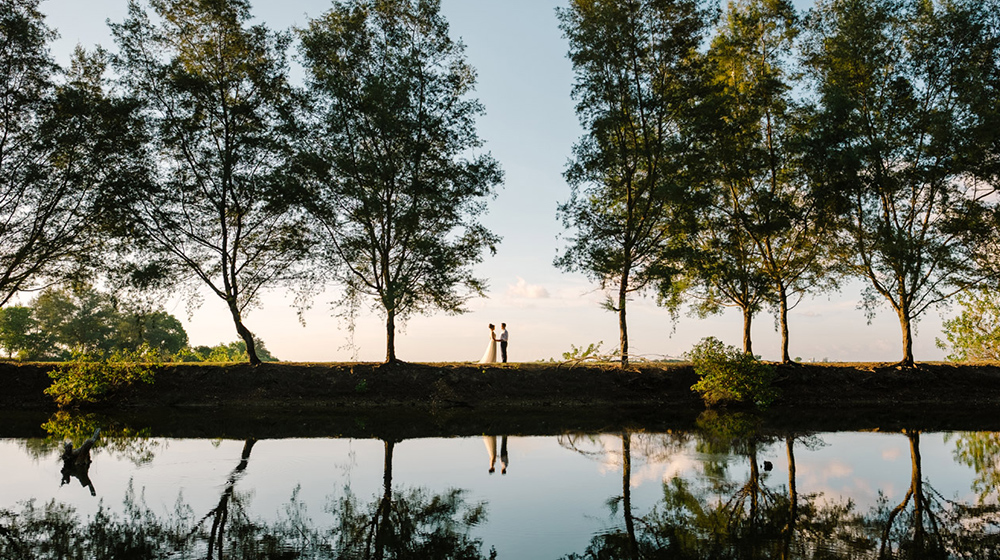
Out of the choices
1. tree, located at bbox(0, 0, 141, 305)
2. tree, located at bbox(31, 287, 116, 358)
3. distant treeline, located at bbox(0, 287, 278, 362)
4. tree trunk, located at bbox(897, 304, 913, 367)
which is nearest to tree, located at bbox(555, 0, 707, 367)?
tree trunk, located at bbox(897, 304, 913, 367)

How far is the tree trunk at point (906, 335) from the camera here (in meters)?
31.6

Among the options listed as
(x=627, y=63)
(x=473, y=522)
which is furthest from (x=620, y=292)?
(x=473, y=522)

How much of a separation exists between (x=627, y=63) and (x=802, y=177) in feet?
37.8

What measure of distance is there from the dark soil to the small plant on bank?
1003 millimetres

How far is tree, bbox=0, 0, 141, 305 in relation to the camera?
30234 millimetres

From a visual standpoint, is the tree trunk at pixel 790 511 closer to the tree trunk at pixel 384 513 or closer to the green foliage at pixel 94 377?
the tree trunk at pixel 384 513

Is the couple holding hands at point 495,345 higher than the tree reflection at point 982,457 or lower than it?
higher

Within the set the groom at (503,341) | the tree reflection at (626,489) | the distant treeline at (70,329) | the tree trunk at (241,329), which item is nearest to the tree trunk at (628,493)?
the tree reflection at (626,489)

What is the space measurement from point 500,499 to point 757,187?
2824 cm

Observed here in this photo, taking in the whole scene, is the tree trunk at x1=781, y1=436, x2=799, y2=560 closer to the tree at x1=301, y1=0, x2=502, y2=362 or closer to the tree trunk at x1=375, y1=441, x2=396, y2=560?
the tree trunk at x1=375, y1=441, x2=396, y2=560

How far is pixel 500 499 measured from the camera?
37.2ft

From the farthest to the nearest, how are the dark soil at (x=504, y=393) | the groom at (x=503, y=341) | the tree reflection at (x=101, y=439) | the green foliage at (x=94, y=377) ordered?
1. the groom at (x=503, y=341)
2. the green foliage at (x=94, y=377)
3. the dark soil at (x=504, y=393)
4. the tree reflection at (x=101, y=439)

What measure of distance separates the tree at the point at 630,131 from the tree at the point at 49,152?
23109 mm

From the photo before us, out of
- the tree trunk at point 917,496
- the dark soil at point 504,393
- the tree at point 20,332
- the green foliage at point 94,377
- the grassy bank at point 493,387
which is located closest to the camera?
the tree trunk at point 917,496
